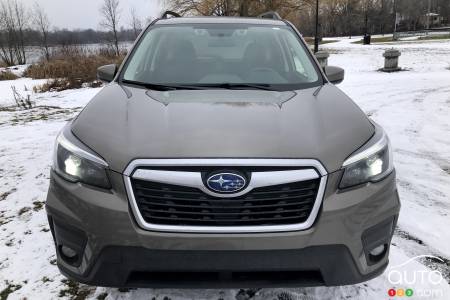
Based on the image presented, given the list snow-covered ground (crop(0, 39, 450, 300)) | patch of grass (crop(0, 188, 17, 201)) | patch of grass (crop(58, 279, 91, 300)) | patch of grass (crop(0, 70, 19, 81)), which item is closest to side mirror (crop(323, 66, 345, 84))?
snow-covered ground (crop(0, 39, 450, 300))

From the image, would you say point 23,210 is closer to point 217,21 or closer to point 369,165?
point 217,21

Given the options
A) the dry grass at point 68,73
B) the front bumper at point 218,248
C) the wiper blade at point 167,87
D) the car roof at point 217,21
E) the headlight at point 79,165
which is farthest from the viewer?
the dry grass at point 68,73

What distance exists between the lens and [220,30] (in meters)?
3.55

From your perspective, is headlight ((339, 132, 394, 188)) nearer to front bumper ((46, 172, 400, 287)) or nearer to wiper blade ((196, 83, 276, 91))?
front bumper ((46, 172, 400, 287))

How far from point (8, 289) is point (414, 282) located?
263 centimetres

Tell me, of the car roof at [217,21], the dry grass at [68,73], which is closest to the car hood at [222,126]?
the car roof at [217,21]

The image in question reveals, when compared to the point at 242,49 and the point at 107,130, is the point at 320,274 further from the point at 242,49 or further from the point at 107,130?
the point at 242,49

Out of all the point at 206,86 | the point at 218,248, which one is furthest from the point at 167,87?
the point at 218,248

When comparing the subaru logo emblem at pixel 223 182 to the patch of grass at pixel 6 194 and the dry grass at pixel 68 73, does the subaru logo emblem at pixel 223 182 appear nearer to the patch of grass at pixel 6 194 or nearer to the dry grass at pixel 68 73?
the patch of grass at pixel 6 194

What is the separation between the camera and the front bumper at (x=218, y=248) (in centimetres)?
178

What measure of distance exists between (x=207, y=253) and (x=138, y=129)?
29.4 inches

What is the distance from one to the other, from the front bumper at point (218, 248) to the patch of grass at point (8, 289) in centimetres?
83

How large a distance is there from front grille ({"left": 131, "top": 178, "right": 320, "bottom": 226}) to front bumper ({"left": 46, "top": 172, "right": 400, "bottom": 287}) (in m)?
0.07

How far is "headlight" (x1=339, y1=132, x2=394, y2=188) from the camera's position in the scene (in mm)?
1908
